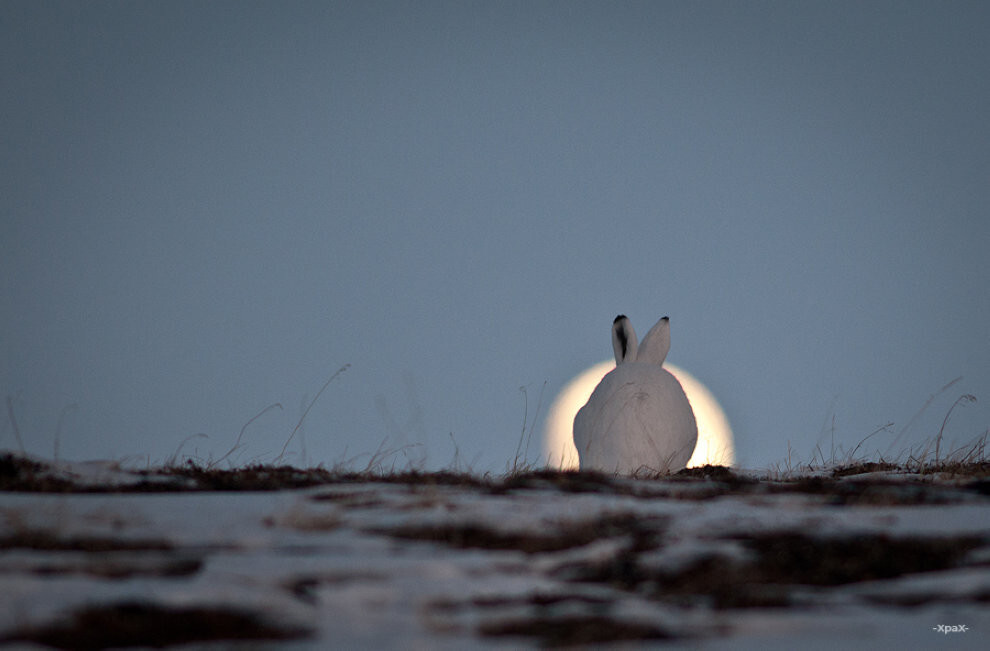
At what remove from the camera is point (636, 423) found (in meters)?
7.64

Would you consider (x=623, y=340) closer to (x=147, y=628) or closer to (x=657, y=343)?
(x=657, y=343)

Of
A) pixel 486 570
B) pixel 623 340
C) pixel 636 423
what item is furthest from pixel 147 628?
pixel 623 340

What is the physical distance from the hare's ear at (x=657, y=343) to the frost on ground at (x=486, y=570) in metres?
4.53

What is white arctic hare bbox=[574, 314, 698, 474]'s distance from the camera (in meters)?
7.61

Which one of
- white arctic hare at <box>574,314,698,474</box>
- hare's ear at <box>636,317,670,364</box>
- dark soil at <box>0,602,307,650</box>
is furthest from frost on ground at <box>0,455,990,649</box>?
hare's ear at <box>636,317,670,364</box>

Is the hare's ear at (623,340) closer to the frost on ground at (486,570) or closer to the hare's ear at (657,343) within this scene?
the hare's ear at (657,343)

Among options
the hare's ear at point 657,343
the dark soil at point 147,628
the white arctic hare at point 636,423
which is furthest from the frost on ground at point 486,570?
the hare's ear at point 657,343

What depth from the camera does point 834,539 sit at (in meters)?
2.97

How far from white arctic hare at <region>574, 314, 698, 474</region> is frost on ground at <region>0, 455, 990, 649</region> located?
363 cm

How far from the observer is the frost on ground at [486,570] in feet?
6.90

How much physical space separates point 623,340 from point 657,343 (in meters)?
0.38

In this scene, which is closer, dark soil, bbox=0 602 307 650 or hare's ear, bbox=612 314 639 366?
dark soil, bbox=0 602 307 650

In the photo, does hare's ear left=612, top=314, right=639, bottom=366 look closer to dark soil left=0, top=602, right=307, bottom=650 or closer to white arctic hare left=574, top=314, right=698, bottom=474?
white arctic hare left=574, top=314, right=698, bottom=474

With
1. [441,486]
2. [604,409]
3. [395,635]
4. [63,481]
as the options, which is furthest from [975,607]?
[604,409]
